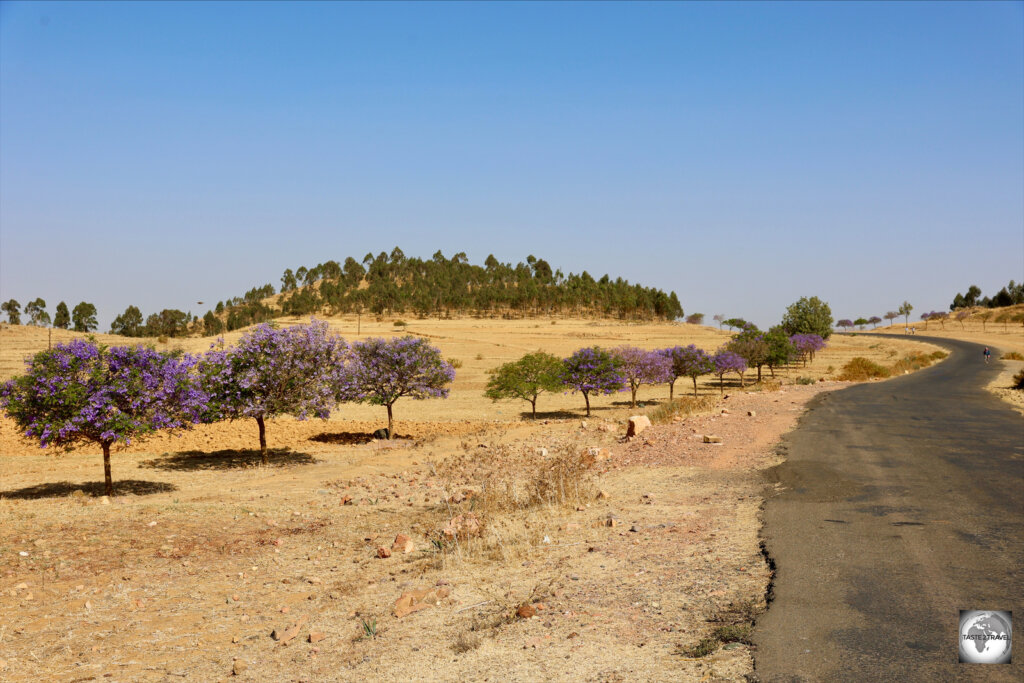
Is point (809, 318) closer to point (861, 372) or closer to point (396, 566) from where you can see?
point (861, 372)

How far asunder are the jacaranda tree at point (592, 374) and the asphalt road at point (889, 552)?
16938 mm

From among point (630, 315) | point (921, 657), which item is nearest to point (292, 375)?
point (921, 657)

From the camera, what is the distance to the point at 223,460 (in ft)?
80.9

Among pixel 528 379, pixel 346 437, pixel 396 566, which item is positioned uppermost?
pixel 528 379

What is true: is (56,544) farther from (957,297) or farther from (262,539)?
(957,297)

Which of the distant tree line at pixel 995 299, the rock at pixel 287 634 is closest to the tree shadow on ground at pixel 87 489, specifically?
the rock at pixel 287 634

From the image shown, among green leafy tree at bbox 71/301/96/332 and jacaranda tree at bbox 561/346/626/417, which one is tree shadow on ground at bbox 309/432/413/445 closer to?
jacaranda tree at bbox 561/346/626/417

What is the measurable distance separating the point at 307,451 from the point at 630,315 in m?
148

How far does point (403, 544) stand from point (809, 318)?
92.7 m

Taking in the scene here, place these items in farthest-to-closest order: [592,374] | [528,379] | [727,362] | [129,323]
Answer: [129,323] < [727,362] < [592,374] < [528,379]

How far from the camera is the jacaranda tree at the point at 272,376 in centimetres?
2314

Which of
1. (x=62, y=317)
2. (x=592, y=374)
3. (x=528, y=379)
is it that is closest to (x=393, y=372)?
(x=528, y=379)

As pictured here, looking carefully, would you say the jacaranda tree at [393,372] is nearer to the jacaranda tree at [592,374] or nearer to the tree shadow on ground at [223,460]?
the tree shadow on ground at [223,460]

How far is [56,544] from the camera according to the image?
41.5 ft
